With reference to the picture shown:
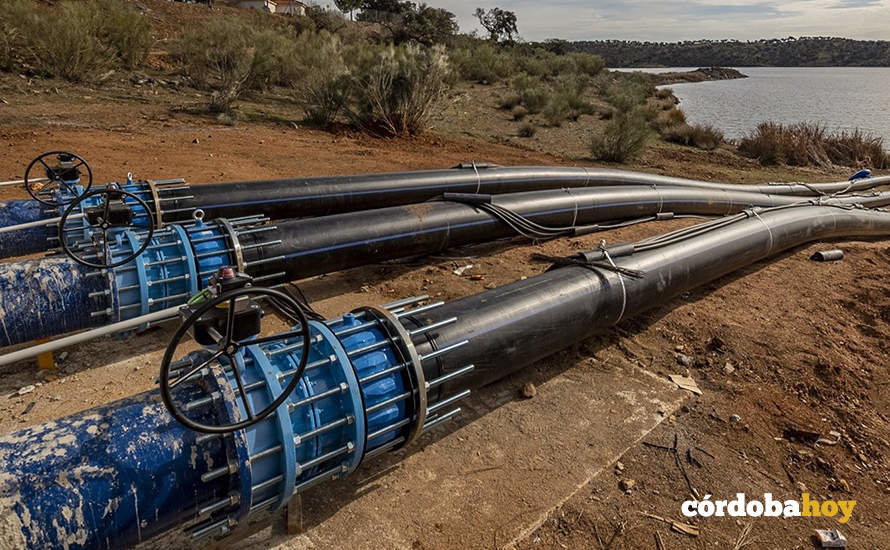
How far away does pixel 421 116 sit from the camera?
1462 cm

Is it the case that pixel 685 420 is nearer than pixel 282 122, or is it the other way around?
pixel 685 420

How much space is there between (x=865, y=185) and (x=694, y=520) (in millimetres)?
12739

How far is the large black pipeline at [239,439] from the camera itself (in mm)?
1860

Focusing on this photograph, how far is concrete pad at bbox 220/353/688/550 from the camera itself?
2654 millimetres

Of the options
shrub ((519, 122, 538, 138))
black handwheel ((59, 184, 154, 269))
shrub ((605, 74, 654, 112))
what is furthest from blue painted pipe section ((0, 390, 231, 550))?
shrub ((605, 74, 654, 112))

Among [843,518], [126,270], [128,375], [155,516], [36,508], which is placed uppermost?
[126,270]

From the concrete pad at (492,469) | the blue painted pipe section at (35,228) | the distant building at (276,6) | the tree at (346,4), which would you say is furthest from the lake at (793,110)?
the distant building at (276,6)

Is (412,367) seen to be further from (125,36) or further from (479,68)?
(479,68)

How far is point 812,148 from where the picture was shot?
17.5m

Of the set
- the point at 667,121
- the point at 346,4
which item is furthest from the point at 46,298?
the point at 346,4

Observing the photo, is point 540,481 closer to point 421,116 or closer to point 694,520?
point 694,520

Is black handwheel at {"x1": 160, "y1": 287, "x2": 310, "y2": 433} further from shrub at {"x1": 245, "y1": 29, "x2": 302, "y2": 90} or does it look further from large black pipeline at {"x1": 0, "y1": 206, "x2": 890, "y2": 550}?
shrub at {"x1": 245, "y1": 29, "x2": 302, "y2": 90}

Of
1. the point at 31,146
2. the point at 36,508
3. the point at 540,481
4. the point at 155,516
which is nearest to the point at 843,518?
the point at 540,481

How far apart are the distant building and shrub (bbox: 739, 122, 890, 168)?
41135 mm
